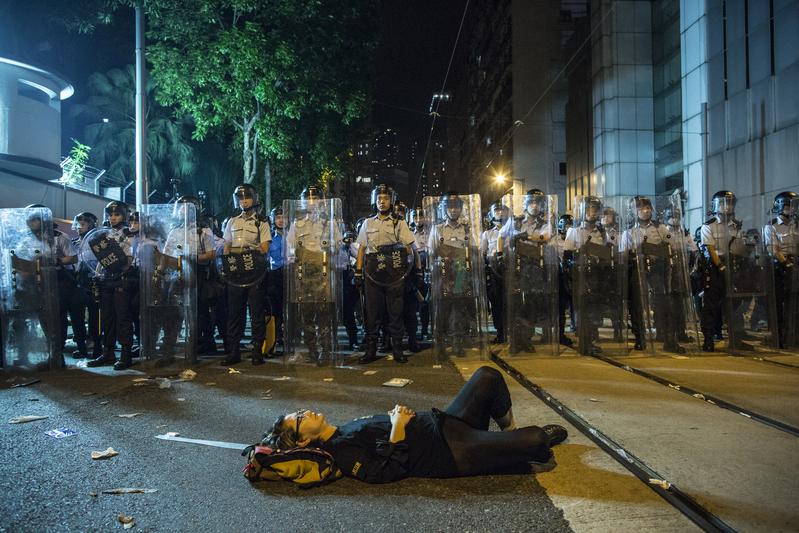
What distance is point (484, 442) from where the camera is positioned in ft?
11.9

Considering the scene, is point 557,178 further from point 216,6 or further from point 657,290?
point 657,290

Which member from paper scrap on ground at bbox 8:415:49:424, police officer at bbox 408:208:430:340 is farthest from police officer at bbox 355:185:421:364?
paper scrap on ground at bbox 8:415:49:424

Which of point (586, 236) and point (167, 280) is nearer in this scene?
point (167, 280)

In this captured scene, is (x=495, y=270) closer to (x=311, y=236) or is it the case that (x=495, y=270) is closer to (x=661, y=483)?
(x=311, y=236)

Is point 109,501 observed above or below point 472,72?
below

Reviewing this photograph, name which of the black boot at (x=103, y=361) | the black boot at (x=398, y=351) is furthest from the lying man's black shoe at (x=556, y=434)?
the black boot at (x=103, y=361)

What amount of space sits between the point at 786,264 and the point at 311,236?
7.16m

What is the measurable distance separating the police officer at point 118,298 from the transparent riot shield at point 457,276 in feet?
14.7

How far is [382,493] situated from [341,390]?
284 centimetres

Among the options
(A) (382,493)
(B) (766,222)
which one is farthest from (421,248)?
(A) (382,493)

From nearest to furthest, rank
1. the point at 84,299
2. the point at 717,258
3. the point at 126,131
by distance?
1. the point at 717,258
2. the point at 84,299
3. the point at 126,131

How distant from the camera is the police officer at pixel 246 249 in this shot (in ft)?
27.3

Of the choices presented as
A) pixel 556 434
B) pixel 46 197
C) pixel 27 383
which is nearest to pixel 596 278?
pixel 556 434

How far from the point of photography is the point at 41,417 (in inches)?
215
